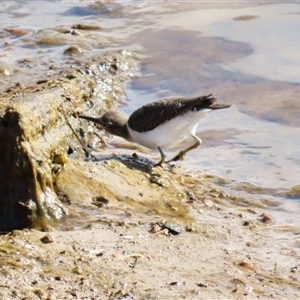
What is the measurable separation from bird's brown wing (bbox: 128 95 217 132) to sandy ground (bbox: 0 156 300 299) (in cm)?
53

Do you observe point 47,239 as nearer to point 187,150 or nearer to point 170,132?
point 170,132

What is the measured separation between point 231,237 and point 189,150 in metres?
2.23

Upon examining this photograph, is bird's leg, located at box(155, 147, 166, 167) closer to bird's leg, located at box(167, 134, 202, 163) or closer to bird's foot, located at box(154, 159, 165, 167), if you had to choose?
bird's foot, located at box(154, 159, 165, 167)

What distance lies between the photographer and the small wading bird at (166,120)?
7.27m

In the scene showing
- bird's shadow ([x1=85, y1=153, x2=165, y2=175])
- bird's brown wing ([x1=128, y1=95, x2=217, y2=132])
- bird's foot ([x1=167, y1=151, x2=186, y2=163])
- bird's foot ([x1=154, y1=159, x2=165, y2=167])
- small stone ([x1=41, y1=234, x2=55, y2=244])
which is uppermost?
bird's brown wing ([x1=128, y1=95, x2=217, y2=132])

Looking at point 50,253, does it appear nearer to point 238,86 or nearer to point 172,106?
point 172,106

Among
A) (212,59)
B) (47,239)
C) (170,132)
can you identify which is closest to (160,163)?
(170,132)

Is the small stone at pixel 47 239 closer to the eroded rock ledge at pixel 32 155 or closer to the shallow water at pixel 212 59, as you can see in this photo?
the eroded rock ledge at pixel 32 155

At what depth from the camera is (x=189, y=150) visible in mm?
7984

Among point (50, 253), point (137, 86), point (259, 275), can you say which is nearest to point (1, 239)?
point (50, 253)

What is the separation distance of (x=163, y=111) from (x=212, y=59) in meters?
3.65

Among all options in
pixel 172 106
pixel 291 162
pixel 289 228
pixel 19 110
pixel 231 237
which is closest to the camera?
pixel 19 110

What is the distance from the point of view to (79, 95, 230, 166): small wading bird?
23.9 ft

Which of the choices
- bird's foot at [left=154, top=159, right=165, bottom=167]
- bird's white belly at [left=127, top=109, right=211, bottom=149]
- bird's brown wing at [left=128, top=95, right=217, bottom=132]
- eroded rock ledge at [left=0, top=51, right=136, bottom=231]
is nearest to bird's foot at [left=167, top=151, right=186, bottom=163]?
bird's white belly at [left=127, top=109, right=211, bottom=149]
